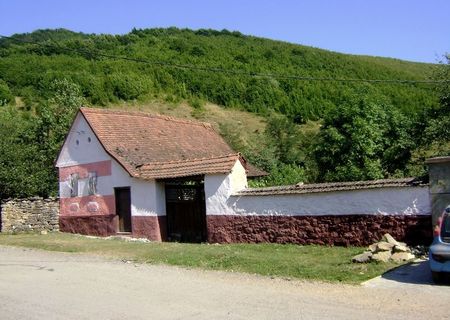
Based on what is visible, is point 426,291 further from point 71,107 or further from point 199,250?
point 71,107

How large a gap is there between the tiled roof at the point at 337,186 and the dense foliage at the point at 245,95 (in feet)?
28.5

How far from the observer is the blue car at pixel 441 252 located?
34.4ft

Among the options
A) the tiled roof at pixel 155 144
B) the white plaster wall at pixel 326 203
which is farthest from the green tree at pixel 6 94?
the white plaster wall at pixel 326 203

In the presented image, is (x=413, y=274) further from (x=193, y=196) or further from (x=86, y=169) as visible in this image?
(x=86, y=169)

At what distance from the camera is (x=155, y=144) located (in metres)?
25.8

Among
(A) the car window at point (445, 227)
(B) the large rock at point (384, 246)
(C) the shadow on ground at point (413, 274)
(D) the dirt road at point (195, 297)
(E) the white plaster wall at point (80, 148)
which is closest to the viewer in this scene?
(D) the dirt road at point (195, 297)

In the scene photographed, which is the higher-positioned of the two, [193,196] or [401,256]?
[193,196]

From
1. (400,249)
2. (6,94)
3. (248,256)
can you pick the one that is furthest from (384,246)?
(6,94)

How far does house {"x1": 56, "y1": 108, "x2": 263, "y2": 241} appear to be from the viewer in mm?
20750

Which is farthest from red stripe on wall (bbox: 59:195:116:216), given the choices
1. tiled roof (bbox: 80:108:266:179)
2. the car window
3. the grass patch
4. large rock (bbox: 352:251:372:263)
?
the car window

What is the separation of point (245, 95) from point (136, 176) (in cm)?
5500

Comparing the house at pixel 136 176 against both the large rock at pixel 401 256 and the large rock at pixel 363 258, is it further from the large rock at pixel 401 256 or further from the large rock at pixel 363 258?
the large rock at pixel 401 256

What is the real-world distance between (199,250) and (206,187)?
3264 mm

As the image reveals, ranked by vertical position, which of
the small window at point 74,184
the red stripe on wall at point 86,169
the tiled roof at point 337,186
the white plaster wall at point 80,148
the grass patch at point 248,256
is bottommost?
the grass patch at point 248,256
